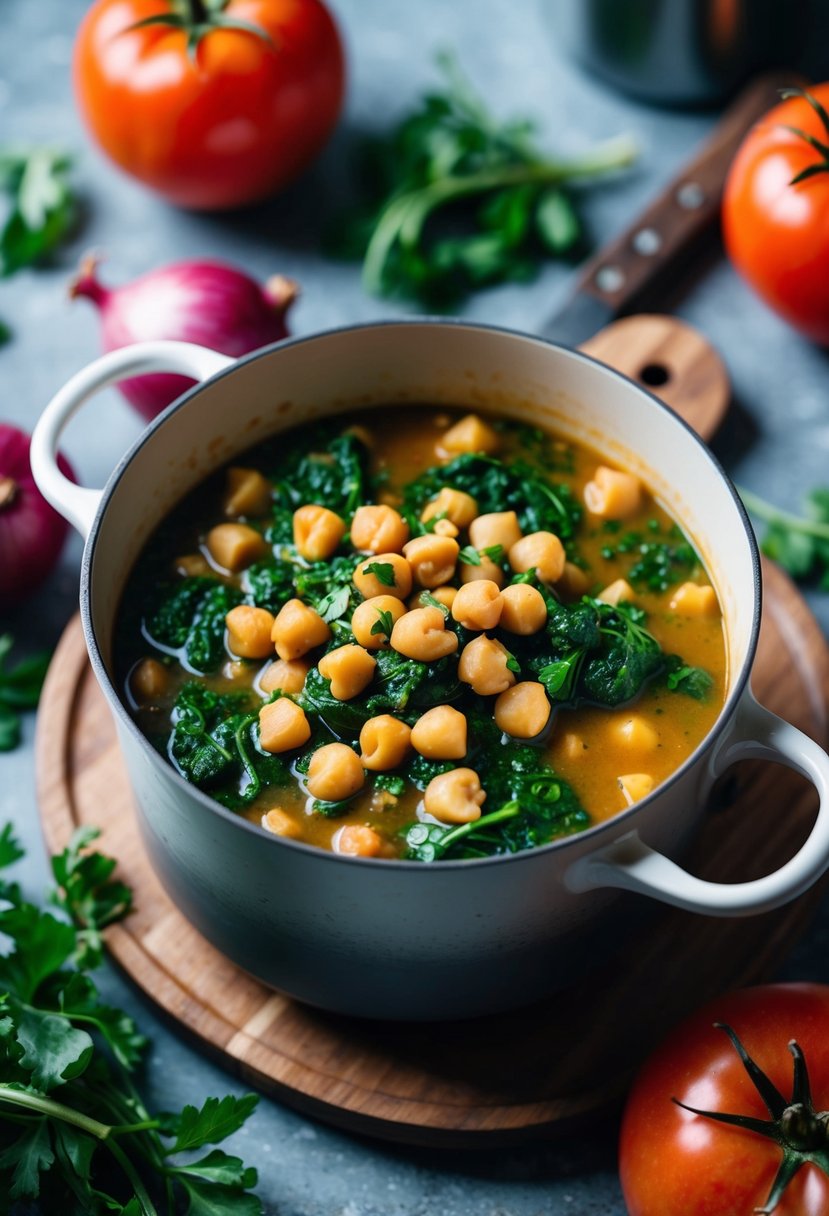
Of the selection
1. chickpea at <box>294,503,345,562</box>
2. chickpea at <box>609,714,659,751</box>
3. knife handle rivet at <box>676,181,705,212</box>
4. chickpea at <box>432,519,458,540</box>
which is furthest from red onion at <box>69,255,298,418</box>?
chickpea at <box>609,714,659,751</box>

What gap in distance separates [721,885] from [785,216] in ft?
7.35

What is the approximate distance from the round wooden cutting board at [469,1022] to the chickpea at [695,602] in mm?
434

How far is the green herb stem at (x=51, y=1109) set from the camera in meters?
2.68

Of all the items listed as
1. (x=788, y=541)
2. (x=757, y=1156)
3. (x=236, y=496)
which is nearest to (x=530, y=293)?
(x=788, y=541)

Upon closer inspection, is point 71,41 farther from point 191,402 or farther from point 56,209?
point 191,402

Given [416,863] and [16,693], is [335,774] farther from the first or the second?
[16,693]

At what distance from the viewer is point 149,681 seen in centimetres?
299

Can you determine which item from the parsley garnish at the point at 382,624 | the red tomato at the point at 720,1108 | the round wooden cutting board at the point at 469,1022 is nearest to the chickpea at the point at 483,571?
the parsley garnish at the point at 382,624

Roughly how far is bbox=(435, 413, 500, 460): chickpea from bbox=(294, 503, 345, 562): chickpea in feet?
1.33

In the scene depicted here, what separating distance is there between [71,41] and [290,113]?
48.4 inches

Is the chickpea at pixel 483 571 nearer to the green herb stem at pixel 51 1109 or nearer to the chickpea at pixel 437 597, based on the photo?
the chickpea at pixel 437 597

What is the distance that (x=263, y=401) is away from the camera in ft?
10.8

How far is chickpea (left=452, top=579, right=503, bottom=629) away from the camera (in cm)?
287

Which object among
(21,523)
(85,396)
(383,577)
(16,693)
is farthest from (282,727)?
(21,523)
